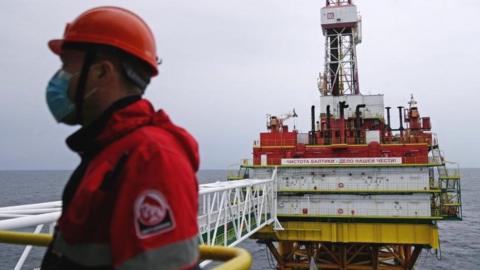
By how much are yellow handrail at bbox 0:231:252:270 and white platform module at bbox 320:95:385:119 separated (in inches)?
927

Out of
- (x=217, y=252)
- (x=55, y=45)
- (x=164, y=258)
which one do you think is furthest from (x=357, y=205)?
(x=164, y=258)

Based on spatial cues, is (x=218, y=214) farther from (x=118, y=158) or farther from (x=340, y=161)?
(x=118, y=158)

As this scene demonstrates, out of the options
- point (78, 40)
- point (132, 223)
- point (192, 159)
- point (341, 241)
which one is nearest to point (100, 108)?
point (78, 40)

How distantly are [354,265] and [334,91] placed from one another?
11656 millimetres

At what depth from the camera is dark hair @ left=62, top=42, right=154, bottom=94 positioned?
1.72 m

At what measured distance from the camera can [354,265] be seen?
21078 mm

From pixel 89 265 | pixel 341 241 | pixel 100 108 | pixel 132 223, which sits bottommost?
pixel 341 241

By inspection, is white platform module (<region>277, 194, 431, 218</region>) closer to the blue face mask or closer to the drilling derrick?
the drilling derrick

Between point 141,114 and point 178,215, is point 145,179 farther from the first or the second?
point 141,114

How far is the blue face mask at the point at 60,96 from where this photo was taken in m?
1.76

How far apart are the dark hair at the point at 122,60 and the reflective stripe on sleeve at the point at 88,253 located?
2.21 ft

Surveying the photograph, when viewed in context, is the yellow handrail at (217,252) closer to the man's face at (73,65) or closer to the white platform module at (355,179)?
the man's face at (73,65)

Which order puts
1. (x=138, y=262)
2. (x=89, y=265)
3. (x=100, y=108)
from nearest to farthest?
(x=138, y=262), (x=89, y=265), (x=100, y=108)

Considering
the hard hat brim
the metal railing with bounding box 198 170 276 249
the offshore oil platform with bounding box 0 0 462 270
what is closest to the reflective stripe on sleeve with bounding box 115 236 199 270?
the hard hat brim
